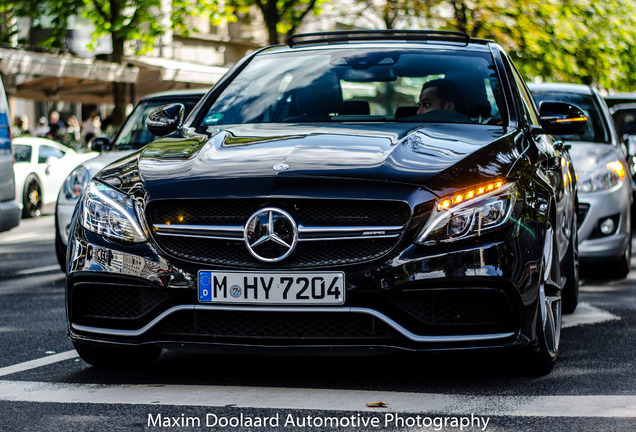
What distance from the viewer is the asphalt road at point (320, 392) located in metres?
4.54

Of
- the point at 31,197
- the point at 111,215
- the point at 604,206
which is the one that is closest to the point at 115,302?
the point at 111,215

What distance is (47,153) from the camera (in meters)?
20.5

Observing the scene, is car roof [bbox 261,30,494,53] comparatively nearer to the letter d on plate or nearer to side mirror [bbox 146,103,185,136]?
side mirror [bbox 146,103,185,136]

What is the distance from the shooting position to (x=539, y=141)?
20.3ft

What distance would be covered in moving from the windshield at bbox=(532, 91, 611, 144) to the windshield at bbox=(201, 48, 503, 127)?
14.3ft

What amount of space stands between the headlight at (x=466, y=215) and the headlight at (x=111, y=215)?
3.87 ft

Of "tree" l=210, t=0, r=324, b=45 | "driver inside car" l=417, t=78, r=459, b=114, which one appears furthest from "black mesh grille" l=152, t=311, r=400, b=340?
"tree" l=210, t=0, r=324, b=45

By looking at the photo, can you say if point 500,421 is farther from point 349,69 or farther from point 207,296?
point 349,69

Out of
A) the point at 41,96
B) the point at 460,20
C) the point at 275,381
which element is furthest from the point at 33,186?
the point at 460,20

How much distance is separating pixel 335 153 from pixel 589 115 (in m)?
6.40

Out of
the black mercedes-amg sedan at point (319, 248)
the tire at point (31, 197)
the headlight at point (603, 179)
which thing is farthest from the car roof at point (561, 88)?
the tire at point (31, 197)

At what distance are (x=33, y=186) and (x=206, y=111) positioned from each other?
44.9 ft

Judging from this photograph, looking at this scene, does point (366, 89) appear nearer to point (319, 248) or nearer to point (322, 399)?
point (319, 248)

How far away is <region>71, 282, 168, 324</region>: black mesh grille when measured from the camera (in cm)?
508
